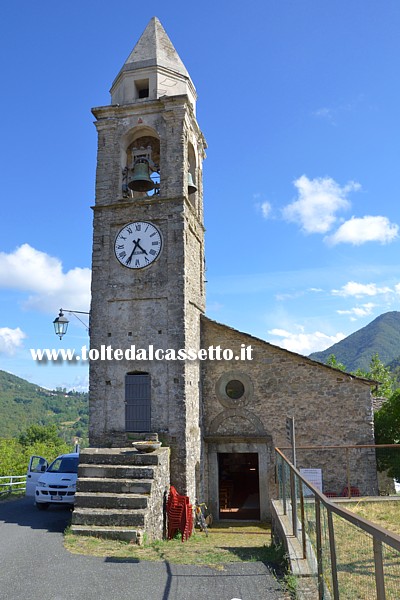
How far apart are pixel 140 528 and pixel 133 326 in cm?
610

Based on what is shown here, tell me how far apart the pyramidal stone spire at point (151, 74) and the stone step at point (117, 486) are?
39.0 ft

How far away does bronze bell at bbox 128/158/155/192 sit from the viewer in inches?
587

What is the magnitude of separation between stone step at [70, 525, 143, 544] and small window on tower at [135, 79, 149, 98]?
13776mm

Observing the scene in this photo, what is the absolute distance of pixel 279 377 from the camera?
50.5 ft

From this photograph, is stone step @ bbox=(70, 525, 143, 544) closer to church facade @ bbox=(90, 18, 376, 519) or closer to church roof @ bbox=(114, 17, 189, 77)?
church facade @ bbox=(90, 18, 376, 519)

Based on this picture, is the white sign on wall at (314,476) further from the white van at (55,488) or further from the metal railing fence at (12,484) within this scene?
the metal railing fence at (12,484)

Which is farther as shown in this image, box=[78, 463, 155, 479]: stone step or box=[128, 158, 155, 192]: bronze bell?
box=[128, 158, 155, 192]: bronze bell

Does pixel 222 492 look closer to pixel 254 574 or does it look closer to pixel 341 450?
pixel 341 450

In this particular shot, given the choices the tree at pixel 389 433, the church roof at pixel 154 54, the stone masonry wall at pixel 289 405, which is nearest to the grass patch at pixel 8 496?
the stone masonry wall at pixel 289 405

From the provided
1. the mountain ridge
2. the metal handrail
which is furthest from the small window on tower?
the mountain ridge

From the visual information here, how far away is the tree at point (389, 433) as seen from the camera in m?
14.4

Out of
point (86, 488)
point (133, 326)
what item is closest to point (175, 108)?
point (133, 326)

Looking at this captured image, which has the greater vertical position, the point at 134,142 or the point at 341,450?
the point at 134,142

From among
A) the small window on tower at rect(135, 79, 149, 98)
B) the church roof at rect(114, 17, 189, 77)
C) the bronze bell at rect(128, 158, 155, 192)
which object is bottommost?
the bronze bell at rect(128, 158, 155, 192)
